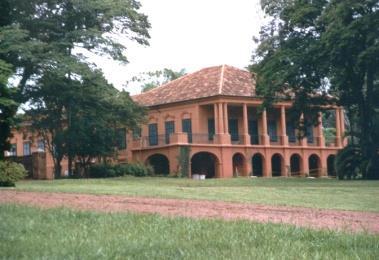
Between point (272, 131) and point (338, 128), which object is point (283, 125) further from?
point (338, 128)

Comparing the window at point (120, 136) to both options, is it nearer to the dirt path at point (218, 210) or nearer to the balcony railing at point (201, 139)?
the balcony railing at point (201, 139)

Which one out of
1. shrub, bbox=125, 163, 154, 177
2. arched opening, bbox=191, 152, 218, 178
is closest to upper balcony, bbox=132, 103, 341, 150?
arched opening, bbox=191, 152, 218, 178

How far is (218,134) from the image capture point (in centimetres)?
4650

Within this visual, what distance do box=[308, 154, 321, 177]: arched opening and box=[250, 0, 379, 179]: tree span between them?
13389 millimetres

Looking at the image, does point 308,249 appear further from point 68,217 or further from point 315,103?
point 315,103

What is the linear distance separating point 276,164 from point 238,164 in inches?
196

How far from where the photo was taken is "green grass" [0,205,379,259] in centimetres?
724

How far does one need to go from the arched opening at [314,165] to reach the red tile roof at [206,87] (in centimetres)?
913

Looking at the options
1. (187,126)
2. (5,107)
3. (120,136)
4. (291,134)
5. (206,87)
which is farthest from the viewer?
(291,134)

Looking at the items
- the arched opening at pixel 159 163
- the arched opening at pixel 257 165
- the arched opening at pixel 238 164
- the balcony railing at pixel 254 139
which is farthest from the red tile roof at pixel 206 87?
the arched opening at pixel 257 165

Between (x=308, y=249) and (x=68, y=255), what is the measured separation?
2.83 m

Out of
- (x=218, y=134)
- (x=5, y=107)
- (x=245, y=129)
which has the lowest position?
(x=5, y=107)

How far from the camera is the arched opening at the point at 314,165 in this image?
174ft

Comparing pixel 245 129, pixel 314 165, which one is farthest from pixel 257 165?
pixel 314 165
